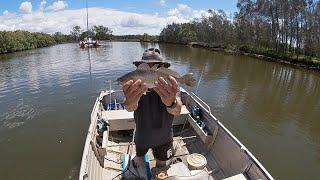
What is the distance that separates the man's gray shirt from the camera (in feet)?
13.8

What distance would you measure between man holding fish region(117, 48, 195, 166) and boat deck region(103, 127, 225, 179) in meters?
1.53

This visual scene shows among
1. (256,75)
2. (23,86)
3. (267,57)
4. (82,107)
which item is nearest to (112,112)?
(82,107)

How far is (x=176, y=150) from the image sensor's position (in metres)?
8.22

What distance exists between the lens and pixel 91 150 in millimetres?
6578

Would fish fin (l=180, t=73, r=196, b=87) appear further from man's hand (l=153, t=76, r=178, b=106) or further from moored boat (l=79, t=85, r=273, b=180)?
moored boat (l=79, t=85, r=273, b=180)

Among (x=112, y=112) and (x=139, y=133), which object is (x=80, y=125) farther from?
(x=139, y=133)

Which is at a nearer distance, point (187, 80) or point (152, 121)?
point (187, 80)

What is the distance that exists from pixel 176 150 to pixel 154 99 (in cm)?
452

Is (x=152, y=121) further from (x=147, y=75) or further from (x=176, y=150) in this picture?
(x=176, y=150)

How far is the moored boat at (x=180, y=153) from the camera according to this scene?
543 cm

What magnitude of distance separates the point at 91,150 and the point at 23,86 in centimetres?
2063

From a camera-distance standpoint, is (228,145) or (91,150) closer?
(91,150)

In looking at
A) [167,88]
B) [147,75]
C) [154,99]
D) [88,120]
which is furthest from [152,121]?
[88,120]

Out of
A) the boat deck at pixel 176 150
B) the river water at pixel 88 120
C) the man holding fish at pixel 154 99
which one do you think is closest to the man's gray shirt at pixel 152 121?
the man holding fish at pixel 154 99
